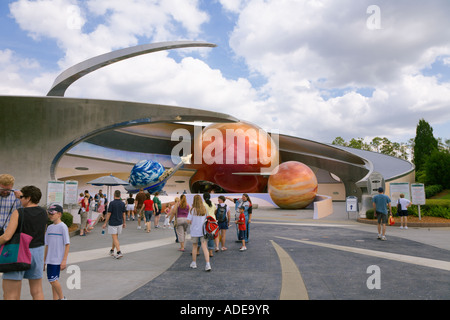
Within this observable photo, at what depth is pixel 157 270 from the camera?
6027 mm

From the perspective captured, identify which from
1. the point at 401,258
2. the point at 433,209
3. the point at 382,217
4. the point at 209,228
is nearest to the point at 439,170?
the point at 433,209

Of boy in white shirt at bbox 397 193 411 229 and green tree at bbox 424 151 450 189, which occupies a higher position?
green tree at bbox 424 151 450 189

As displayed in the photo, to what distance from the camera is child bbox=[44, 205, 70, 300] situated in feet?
12.9

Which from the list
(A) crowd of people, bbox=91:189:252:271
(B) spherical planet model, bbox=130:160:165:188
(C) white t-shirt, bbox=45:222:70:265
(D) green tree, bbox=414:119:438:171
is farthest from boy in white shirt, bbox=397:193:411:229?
(D) green tree, bbox=414:119:438:171

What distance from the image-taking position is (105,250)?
8.12 meters

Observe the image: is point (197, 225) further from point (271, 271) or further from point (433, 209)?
point (433, 209)

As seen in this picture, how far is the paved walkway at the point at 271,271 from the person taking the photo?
14.9 feet

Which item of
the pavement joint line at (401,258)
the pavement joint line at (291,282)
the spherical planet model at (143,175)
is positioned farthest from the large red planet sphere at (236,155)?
the pavement joint line at (291,282)

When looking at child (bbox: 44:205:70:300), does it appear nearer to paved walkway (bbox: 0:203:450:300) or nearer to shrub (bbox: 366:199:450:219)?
paved walkway (bbox: 0:203:450:300)

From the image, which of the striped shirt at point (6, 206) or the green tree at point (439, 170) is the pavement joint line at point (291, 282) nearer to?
the striped shirt at point (6, 206)

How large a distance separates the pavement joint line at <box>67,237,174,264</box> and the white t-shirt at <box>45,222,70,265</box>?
10.2 ft
